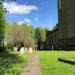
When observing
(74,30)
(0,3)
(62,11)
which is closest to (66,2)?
(62,11)

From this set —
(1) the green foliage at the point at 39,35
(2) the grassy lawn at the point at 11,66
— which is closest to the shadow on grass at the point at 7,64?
(2) the grassy lawn at the point at 11,66

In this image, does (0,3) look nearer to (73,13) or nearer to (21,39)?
(21,39)

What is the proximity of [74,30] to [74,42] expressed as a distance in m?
4.26

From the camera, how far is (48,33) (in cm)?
13300

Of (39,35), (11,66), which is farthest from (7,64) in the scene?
(39,35)

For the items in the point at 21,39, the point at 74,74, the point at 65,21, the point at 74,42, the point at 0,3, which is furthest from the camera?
the point at 65,21

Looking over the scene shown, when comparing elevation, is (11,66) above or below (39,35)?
below

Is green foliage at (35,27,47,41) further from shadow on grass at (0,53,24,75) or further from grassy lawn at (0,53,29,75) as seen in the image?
grassy lawn at (0,53,29,75)

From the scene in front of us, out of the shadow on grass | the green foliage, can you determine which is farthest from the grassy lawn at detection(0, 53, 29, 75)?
the green foliage

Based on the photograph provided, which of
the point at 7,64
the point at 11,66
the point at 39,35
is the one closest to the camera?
the point at 11,66

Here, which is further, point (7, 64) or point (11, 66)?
point (7, 64)

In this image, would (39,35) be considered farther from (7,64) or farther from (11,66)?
(11,66)

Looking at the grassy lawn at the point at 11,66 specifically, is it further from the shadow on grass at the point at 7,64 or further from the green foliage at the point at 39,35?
the green foliage at the point at 39,35

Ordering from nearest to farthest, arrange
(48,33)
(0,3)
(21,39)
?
(0,3)
(21,39)
(48,33)
